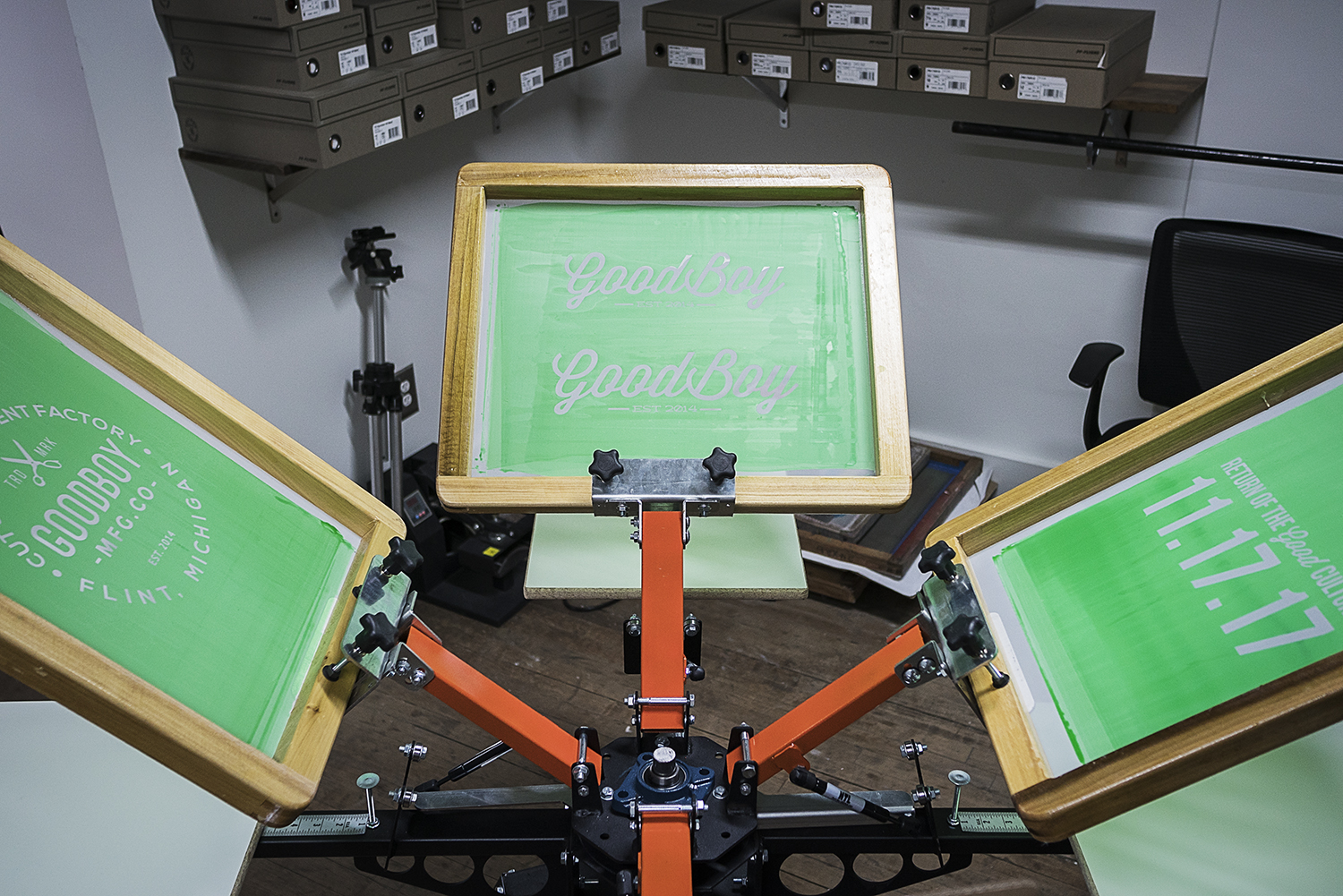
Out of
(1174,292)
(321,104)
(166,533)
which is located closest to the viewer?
(166,533)

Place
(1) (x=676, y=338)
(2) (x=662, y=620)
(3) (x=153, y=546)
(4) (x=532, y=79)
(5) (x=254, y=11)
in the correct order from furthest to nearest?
(4) (x=532, y=79) → (5) (x=254, y=11) → (1) (x=676, y=338) → (2) (x=662, y=620) → (3) (x=153, y=546)

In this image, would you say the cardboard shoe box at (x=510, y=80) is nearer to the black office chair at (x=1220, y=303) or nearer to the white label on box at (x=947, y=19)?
the white label on box at (x=947, y=19)

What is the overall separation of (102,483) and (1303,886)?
49.0 inches

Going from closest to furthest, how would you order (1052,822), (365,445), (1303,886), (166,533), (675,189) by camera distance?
(1052,822)
(166,533)
(1303,886)
(675,189)
(365,445)

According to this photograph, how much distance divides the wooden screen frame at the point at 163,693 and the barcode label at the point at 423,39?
1655mm

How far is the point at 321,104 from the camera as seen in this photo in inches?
87.4

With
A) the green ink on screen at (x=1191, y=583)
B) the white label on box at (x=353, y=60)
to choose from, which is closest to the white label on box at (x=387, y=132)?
the white label on box at (x=353, y=60)

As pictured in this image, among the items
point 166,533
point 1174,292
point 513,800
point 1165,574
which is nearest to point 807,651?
point 1174,292

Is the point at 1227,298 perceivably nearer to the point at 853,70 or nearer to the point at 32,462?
the point at 853,70

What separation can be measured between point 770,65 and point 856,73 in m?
0.25

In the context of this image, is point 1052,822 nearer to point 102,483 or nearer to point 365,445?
point 102,483

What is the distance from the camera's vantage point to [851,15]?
2.60 metres

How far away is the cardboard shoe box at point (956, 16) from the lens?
8.09 ft

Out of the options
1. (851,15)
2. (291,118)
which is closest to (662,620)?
(291,118)
